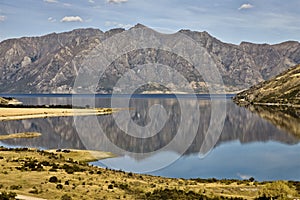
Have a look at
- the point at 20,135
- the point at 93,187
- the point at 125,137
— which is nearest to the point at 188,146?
the point at 125,137

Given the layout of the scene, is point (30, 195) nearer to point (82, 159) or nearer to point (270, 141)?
point (82, 159)

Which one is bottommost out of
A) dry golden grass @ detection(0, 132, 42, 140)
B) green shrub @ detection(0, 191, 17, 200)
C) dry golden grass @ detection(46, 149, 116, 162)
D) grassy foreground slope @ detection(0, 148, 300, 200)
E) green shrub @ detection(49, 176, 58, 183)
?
dry golden grass @ detection(0, 132, 42, 140)

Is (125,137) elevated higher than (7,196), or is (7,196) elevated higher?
(7,196)

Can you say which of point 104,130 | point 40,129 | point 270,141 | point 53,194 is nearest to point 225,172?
point 53,194

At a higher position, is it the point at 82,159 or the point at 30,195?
the point at 30,195

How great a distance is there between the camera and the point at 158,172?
74375 mm

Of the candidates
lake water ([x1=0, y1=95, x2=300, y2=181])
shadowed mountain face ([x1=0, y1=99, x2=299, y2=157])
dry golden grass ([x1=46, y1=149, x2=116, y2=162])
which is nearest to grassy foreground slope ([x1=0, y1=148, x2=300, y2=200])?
lake water ([x1=0, y1=95, x2=300, y2=181])

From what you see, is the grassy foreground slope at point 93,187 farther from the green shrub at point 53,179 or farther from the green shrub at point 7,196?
the green shrub at point 7,196

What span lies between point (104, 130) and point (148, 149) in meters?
42.1

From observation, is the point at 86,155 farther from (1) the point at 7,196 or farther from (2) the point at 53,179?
(1) the point at 7,196

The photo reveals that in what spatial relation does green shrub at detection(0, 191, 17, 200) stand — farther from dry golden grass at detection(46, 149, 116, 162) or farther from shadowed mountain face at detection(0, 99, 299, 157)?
shadowed mountain face at detection(0, 99, 299, 157)

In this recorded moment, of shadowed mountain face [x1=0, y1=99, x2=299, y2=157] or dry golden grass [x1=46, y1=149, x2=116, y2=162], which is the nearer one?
dry golden grass [x1=46, y1=149, x2=116, y2=162]

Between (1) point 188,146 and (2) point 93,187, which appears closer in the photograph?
(2) point 93,187

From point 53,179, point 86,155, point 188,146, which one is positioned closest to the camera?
point 53,179
